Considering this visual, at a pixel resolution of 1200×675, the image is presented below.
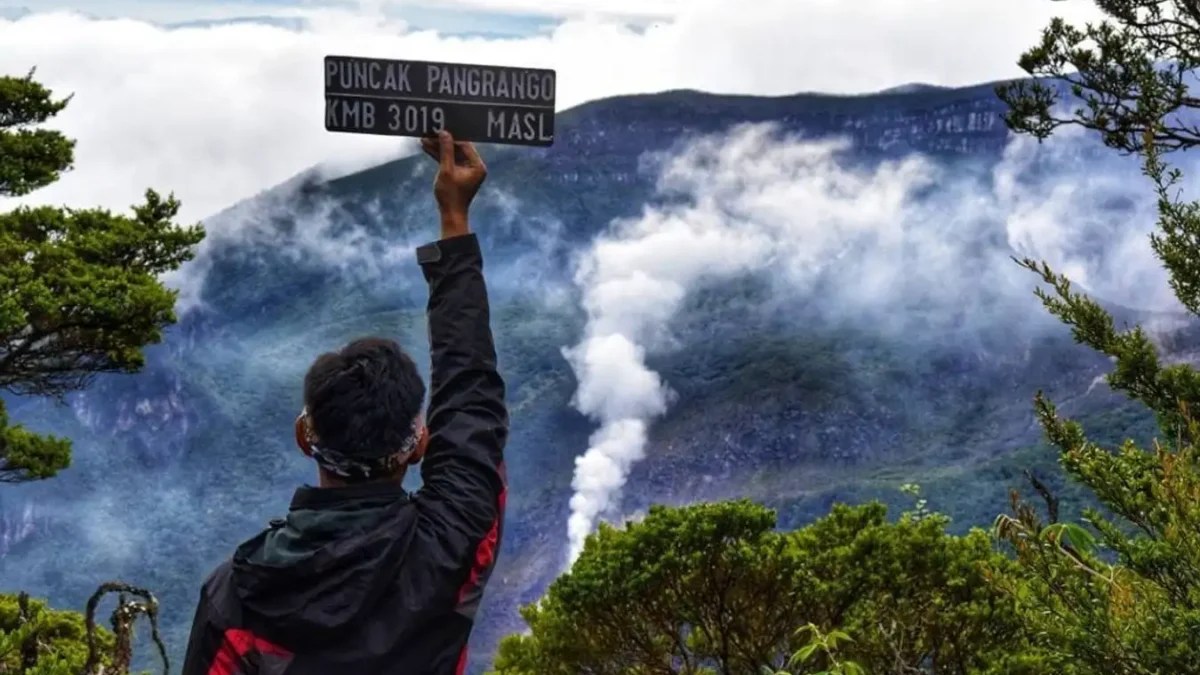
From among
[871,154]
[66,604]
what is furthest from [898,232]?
[66,604]

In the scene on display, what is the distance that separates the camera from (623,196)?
47.8 metres

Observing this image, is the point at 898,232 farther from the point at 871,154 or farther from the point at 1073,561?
the point at 1073,561

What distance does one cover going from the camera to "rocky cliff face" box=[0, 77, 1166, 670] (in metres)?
42.2

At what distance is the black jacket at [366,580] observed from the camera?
57.4 inches

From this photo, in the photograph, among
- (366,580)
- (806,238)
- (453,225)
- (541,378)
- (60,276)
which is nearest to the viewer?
(366,580)

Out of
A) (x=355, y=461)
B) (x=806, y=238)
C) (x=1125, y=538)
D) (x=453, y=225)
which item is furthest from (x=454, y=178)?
(x=806, y=238)

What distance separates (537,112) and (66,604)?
155ft

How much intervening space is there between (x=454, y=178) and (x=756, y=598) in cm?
577

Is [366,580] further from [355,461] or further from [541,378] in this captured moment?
[541,378]

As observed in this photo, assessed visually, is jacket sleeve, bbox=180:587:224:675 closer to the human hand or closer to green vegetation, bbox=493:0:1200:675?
the human hand

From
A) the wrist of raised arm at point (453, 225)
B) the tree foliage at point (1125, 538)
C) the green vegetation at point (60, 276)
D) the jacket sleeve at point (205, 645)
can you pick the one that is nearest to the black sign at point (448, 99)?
the wrist of raised arm at point (453, 225)

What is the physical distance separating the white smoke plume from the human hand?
1633 inches

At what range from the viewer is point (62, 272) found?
7.78 m

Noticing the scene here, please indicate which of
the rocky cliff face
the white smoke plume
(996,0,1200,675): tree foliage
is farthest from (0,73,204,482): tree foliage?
the white smoke plume
